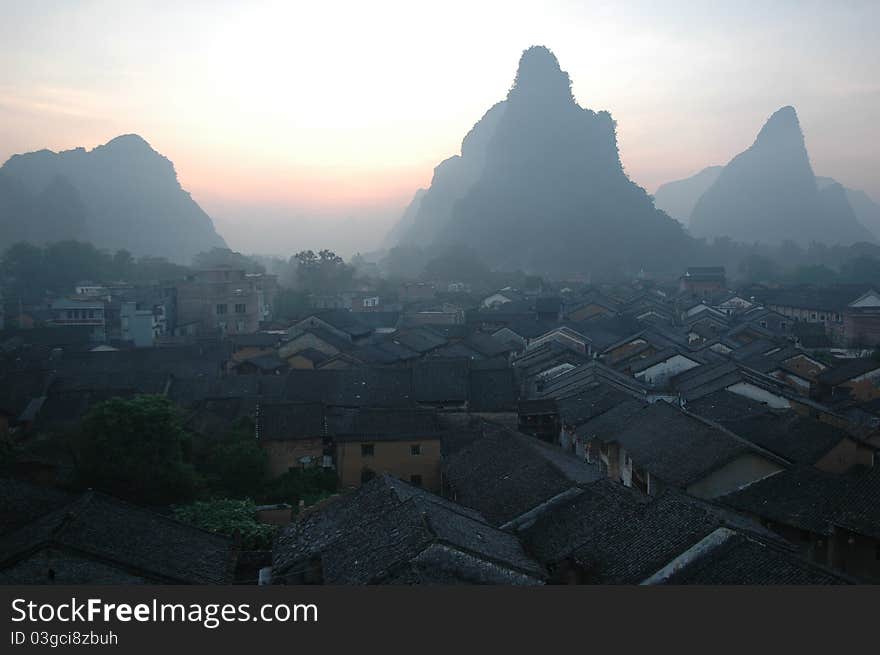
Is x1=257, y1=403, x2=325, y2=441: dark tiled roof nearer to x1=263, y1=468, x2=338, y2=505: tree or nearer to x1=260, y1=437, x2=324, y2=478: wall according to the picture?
x1=260, y1=437, x2=324, y2=478: wall

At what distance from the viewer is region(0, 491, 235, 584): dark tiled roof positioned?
9.79m

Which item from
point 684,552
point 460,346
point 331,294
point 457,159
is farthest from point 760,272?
point 457,159

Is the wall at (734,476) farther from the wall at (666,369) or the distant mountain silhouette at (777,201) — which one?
the distant mountain silhouette at (777,201)

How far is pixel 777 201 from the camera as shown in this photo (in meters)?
128

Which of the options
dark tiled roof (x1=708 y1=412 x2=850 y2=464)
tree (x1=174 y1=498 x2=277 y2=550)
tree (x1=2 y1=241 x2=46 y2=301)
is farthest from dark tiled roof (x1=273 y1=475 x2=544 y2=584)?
tree (x1=2 y1=241 x2=46 y2=301)

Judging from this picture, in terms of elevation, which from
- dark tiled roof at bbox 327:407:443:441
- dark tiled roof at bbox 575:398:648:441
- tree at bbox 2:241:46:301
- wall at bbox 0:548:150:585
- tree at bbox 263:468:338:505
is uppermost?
tree at bbox 2:241:46:301

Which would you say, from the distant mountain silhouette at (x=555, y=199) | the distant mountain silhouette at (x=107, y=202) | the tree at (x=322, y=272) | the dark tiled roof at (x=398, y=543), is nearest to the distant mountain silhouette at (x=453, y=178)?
the distant mountain silhouette at (x=555, y=199)

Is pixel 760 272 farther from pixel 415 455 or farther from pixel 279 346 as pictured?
pixel 415 455

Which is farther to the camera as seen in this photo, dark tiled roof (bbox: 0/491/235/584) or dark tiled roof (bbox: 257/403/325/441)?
dark tiled roof (bbox: 257/403/325/441)

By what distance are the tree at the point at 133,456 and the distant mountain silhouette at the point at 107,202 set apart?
69.5 metres

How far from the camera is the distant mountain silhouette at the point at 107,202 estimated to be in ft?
255

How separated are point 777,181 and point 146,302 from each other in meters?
116

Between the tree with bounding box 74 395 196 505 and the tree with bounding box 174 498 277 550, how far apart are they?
70 cm

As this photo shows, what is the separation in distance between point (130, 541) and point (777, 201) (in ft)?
436
